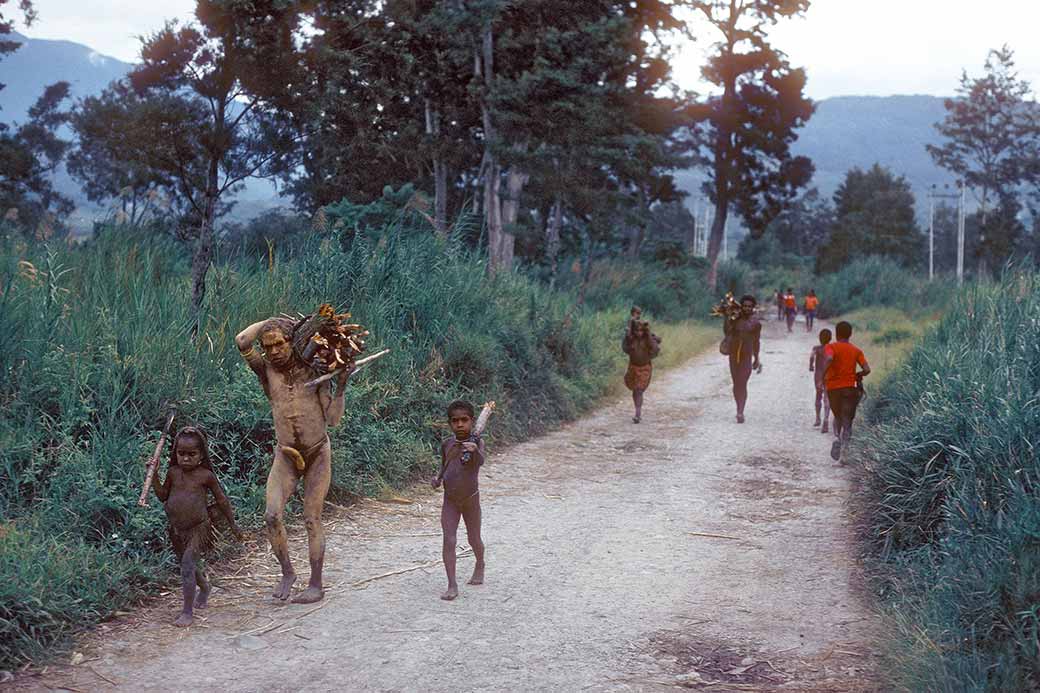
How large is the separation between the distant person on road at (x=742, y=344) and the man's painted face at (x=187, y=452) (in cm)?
940

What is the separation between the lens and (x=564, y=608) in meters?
5.86

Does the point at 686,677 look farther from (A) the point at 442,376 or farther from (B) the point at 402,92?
(B) the point at 402,92

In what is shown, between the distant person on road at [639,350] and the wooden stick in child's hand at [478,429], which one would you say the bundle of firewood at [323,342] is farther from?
the distant person on road at [639,350]

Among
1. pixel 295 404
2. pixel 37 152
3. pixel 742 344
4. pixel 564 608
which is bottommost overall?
pixel 564 608

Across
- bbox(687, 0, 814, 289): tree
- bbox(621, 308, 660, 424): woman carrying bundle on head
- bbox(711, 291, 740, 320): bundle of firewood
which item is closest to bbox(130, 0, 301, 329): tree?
bbox(621, 308, 660, 424): woman carrying bundle on head

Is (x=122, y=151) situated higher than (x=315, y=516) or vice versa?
(x=122, y=151)

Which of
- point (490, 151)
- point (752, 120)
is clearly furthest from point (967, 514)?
point (752, 120)

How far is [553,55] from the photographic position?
19062mm

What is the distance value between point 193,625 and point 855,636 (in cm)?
375

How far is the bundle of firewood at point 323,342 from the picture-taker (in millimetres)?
5688

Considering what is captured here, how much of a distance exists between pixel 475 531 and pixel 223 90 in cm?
627

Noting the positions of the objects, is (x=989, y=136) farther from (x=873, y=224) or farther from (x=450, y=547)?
(x=450, y=547)

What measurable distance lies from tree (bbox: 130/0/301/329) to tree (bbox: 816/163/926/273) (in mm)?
63991

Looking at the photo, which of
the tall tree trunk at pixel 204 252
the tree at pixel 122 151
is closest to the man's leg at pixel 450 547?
the tall tree trunk at pixel 204 252
